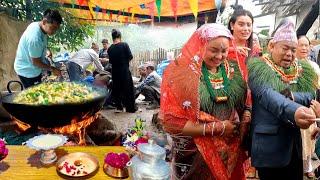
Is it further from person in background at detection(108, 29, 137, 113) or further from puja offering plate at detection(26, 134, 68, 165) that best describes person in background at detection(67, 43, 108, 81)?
puja offering plate at detection(26, 134, 68, 165)

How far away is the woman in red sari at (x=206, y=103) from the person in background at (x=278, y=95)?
162mm

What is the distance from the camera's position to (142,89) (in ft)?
27.4

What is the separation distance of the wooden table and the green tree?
4.74 m

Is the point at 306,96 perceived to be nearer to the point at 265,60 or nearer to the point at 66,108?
the point at 265,60

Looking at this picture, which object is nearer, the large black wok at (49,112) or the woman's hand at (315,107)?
the woman's hand at (315,107)

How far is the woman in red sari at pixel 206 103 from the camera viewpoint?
202cm

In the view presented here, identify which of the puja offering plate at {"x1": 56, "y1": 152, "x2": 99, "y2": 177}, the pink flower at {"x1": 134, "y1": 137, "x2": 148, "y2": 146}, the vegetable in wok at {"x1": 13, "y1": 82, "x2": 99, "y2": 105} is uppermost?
the vegetable in wok at {"x1": 13, "y1": 82, "x2": 99, "y2": 105}

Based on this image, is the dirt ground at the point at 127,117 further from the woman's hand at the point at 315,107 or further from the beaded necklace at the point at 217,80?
the woman's hand at the point at 315,107

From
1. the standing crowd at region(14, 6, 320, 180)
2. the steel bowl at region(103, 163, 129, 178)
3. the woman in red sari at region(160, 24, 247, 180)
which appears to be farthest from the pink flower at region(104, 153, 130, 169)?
the woman in red sari at region(160, 24, 247, 180)

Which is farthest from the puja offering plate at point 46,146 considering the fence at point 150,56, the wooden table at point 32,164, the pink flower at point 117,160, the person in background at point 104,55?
the fence at point 150,56

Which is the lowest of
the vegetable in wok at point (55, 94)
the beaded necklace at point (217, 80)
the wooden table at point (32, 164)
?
the wooden table at point (32, 164)

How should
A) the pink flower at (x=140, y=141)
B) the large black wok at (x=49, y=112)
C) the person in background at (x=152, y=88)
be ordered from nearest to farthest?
the pink flower at (x=140, y=141) < the large black wok at (x=49, y=112) < the person in background at (x=152, y=88)

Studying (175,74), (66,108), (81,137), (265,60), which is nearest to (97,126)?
(81,137)

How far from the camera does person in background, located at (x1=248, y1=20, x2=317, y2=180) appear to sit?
1.96 m
